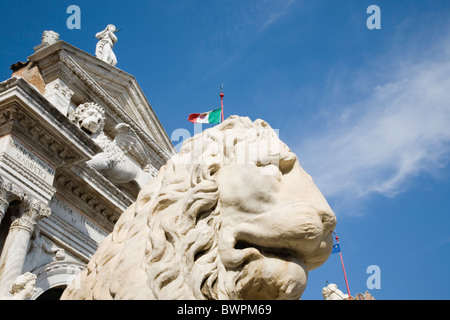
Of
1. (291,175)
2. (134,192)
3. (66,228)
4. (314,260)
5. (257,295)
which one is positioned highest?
(134,192)

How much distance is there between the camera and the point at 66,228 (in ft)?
29.6

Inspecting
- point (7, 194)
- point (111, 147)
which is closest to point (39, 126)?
point (7, 194)

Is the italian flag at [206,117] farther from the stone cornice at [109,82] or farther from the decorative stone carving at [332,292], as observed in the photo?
A: the decorative stone carving at [332,292]

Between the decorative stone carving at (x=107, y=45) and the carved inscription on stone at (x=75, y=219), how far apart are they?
225 inches

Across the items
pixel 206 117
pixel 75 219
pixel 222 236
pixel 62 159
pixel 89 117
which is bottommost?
pixel 222 236

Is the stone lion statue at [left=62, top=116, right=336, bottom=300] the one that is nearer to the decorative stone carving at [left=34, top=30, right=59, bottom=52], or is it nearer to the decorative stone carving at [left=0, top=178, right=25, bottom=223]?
the decorative stone carving at [left=0, top=178, right=25, bottom=223]

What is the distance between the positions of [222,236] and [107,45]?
13.2 metres

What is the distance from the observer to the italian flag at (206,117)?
12283mm

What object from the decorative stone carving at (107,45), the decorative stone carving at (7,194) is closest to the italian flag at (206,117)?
the decorative stone carving at (107,45)

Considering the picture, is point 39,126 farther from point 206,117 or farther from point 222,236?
point 222,236

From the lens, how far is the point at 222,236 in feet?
5.95
